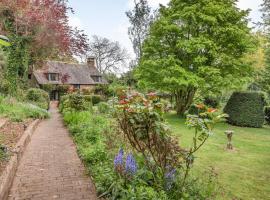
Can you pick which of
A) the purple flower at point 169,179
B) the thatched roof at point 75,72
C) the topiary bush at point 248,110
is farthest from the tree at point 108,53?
the purple flower at point 169,179

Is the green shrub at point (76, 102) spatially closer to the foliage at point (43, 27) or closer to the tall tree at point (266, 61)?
the foliage at point (43, 27)

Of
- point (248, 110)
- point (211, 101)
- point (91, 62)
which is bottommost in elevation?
point (248, 110)

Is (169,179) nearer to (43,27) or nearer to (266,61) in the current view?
(43,27)

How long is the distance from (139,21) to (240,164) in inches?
1071

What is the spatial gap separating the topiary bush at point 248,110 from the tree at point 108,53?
3240cm

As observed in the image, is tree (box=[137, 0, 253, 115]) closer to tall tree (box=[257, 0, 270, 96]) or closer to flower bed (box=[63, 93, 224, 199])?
tall tree (box=[257, 0, 270, 96])

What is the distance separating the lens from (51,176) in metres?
5.30

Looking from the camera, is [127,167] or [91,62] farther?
[91,62]

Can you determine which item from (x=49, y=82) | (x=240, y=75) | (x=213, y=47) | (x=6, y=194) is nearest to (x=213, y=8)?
(x=213, y=47)

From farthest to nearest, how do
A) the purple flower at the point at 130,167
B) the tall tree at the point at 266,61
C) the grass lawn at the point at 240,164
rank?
the tall tree at the point at 266,61 → the grass lawn at the point at 240,164 → the purple flower at the point at 130,167

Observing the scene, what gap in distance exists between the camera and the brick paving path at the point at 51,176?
445 centimetres

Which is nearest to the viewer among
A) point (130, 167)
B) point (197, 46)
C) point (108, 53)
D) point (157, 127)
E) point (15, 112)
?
point (157, 127)

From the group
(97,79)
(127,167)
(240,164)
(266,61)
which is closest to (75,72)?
(97,79)

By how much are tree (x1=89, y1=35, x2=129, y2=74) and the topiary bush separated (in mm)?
32399
